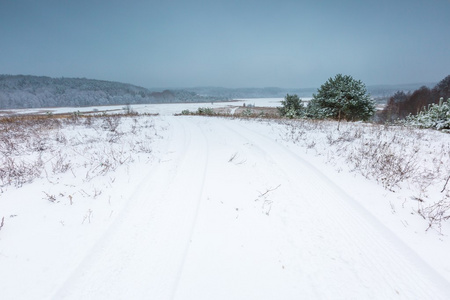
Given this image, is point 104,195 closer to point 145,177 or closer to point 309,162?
point 145,177

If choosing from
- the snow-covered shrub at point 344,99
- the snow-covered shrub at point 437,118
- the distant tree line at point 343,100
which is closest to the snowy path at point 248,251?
the snow-covered shrub at point 437,118

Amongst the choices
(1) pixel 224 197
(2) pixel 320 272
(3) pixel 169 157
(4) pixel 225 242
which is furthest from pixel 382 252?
(3) pixel 169 157

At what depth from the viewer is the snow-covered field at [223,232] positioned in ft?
6.12

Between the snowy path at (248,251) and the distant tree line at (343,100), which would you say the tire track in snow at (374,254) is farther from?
the distant tree line at (343,100)

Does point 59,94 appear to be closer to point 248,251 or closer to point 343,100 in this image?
point 343,100

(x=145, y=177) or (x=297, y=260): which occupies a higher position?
(x=145, y=177)

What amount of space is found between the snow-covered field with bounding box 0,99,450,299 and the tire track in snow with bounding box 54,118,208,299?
0.04 feet

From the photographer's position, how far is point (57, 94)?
13450 cm

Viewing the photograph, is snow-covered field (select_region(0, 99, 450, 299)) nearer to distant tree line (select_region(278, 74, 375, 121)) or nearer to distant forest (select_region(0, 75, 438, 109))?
distant tree line (select_region(278, 74, 375, 121))

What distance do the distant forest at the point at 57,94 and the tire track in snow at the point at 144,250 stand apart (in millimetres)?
154411

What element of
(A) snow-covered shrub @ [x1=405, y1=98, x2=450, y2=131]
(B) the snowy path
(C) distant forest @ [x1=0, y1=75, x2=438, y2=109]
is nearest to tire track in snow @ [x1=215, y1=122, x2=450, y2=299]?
(B) the snowy path

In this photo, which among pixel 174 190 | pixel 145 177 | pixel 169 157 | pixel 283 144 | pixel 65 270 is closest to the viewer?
pixel 65 270

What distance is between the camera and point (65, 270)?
198 cm

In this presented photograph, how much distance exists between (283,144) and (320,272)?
5759 millimetres
